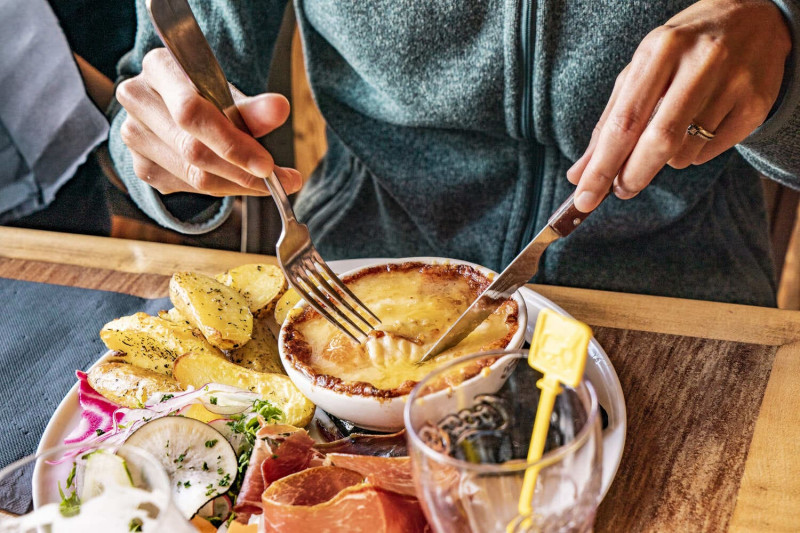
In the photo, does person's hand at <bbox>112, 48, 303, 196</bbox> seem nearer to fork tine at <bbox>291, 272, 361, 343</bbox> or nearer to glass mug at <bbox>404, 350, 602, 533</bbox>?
fork tine at <bbox>291, 272, 361, 343</bbox>

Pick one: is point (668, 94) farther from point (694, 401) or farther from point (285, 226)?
point (285, 226)

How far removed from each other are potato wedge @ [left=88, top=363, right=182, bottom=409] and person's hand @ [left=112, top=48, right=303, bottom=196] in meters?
0.32

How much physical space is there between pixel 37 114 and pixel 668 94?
2.37m

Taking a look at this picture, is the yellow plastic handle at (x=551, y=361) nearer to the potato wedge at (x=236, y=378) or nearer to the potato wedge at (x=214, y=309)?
the potato wedge at (x=236, y=378)

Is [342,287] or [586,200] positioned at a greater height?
[586,200]

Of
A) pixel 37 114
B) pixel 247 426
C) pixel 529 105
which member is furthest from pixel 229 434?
pixel 37 114

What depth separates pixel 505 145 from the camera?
5.06ft

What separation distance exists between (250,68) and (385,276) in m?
0.76

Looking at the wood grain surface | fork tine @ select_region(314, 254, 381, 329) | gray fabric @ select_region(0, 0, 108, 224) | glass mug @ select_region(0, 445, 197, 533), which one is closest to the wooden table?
the wood grain surface

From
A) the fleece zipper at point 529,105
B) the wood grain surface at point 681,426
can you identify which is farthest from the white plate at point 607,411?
the fleece zipper at point 529,105

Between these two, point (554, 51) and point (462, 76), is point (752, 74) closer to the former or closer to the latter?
point (554, 51)

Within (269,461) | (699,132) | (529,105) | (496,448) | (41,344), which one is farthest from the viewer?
(529,105)

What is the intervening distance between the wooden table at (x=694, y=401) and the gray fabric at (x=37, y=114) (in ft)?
4.23

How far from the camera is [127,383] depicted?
97 centimetres
